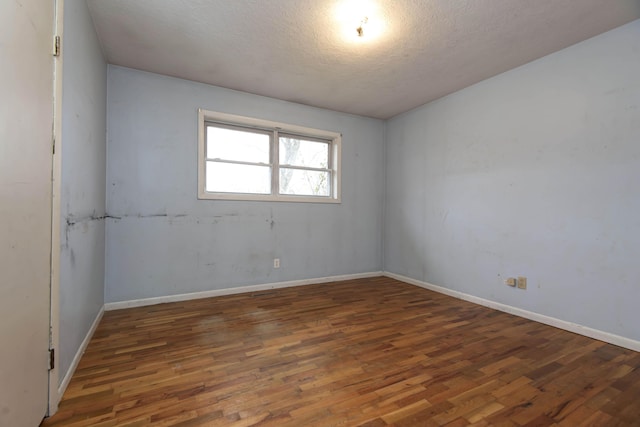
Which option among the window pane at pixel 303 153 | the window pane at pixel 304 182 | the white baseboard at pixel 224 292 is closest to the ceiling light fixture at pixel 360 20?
the window pane at pixel 303 153

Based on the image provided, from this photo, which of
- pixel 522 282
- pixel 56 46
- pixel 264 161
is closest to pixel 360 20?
pixel 56 46

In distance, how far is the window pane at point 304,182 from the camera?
13.5 feet

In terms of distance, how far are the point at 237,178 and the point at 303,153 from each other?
1074mm

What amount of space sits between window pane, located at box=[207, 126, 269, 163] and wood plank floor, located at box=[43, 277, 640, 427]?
1.94 m

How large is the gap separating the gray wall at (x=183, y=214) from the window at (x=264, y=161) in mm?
111

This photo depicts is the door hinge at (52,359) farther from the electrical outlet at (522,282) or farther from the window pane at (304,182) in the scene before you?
the electrical outlet at (522,282)

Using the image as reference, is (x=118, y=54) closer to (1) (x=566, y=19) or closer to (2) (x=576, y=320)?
(1) (x=566, y=19)

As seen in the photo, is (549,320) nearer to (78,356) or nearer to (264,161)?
(264,161)

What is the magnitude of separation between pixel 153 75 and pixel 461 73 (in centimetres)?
345

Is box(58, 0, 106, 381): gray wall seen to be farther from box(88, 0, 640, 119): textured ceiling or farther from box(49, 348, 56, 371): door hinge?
box(88, 0, 640, 119): textured ceiling

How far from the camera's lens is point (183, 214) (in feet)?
11.1

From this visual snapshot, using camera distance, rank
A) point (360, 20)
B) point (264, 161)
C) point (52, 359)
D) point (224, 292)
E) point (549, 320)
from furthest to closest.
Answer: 1. point (264, 161)
2. point (224, 292)
3. point (549, 320)
4. point (360, 20)
5. point (52, 359)

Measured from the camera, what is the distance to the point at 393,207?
4.64 m

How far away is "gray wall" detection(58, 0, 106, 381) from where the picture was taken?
1.66 meters
